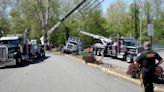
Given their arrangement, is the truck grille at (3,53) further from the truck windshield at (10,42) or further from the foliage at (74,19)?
the foliage at (74,19)

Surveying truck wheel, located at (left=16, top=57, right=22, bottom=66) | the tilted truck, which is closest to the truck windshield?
the tilted truck

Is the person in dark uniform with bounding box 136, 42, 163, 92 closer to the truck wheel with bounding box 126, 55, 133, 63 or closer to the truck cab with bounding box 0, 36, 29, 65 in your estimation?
the truck cab with bounding box 0, 36, 29, 65

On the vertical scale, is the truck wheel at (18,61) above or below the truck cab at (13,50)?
below

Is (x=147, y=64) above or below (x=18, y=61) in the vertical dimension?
above

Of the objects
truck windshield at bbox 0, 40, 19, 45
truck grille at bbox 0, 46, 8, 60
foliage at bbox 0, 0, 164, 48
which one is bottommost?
A: truck grille at bbox 0, 46, 8, 60

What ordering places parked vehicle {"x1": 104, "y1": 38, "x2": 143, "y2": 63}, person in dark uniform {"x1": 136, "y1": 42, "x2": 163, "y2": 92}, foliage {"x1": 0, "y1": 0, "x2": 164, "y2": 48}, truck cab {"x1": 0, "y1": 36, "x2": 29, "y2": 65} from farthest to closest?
foliage {"x1": 0, "y1": 0, "x2": 164, "y2": 48} → parked vehicle {"x1": 104, "y1": 38, "x2": 143, "y2": 63} → truck cab {"x1": 0, "y1": 36, "x2": 29, "y2": 65} → person in dark uniform {"x1": 136, "y1": 42, "x2": 163, "y2": 92}

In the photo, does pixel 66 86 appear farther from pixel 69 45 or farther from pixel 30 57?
pixel 69 45

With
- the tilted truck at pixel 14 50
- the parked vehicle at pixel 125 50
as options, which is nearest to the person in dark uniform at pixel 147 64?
the tilted truck at pixel 14 50

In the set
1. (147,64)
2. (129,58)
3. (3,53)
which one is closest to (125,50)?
(129,58)

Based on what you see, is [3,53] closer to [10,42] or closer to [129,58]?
[10,42]

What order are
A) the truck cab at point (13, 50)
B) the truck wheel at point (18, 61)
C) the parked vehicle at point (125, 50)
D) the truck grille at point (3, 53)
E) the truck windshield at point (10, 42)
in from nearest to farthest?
the truck grille at point (3, 53), the truck cab at point (13, 50), the truck wheel at point (18, 61), the truck windshield at point (10, 42), the parked vehicle at point (125, 50)

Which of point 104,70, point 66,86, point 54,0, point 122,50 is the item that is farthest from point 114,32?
point 66,86

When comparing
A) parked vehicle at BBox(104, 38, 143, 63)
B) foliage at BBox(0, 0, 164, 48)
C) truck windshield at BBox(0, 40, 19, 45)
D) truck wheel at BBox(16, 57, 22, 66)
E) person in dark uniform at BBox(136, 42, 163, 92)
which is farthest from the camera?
foliage at BBox(0, 0, 164, 48)

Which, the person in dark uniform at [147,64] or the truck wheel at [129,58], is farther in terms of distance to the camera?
the truck wheel at [129,58]
